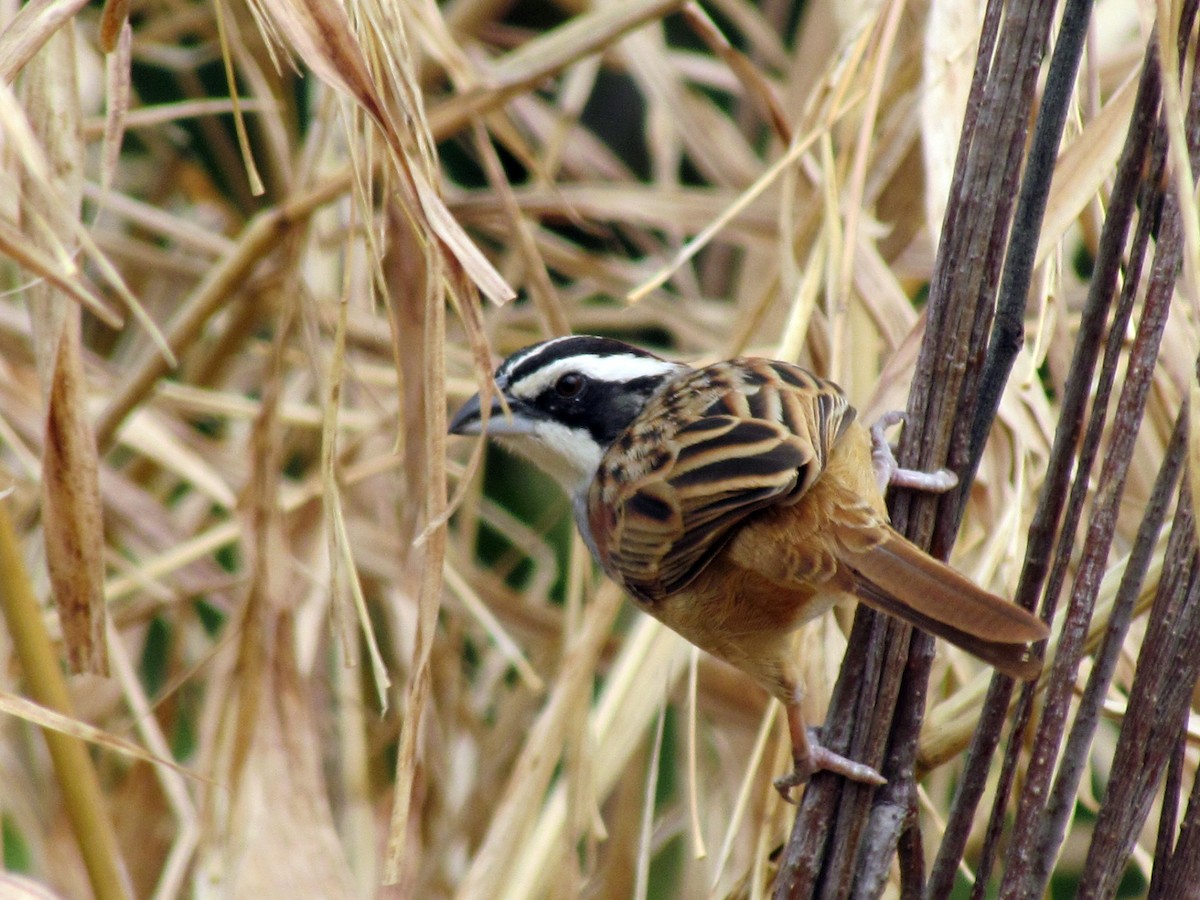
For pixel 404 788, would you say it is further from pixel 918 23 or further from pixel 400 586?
pixel 918 23

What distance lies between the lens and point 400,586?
12.0ft

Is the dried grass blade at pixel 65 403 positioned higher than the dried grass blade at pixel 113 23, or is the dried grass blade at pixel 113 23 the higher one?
the dried grass blade at pixel 113 23

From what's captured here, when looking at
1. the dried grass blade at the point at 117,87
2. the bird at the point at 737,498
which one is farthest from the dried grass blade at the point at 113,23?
the bird at the point at 737,498

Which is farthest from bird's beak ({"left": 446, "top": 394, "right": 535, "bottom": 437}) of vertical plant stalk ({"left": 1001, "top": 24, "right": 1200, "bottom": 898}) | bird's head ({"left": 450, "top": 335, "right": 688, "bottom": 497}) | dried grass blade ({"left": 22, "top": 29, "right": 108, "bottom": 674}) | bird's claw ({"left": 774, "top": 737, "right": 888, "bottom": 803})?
vertical plant stalk ({"left": 1001, "top": 24, "right": 1200, "bottom": 898})

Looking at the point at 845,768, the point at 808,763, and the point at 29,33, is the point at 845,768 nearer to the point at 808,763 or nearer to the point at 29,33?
the point at 808,763

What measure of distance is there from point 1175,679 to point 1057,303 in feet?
2.61

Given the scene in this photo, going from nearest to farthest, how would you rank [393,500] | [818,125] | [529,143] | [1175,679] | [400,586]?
[1175,679] → [818,125] → [400,586] → [393,500] → [529,143]

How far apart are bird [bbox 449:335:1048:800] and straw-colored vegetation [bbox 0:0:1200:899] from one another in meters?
0.12

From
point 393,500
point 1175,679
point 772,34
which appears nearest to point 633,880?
point 393,500

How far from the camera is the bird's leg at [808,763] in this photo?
1.60 meters

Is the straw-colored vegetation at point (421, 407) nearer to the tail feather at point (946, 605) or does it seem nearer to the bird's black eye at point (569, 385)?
the tail feather at point (946, 605)

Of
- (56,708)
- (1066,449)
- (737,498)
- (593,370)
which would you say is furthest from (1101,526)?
(56,708)

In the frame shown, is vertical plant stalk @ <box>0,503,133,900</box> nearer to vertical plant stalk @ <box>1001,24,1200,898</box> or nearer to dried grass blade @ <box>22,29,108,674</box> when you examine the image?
dried grass blade @ <box>22,29,108,674</box>

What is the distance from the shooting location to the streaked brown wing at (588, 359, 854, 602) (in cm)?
215
